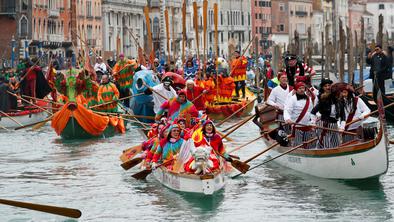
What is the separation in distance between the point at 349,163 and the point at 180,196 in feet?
7.48

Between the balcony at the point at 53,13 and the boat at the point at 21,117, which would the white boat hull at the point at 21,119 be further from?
the balcony at the point at 53,13

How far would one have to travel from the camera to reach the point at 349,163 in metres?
19.3

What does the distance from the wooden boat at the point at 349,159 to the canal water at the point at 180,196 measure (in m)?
0.17

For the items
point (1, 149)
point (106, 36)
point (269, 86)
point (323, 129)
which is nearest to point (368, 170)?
point (323, 129)

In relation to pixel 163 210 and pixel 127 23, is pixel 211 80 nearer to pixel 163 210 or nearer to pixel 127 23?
pixel 163 210

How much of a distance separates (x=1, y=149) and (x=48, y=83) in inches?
225

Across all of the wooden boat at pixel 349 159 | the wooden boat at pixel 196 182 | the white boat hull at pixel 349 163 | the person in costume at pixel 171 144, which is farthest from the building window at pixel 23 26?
the wooden boat at pixel 196 182

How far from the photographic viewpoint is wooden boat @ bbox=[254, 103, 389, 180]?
18703 mm

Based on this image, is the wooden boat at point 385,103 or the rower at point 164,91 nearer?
the rower at point 164,91

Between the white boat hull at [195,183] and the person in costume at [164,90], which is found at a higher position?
the person in costume at [164,90]

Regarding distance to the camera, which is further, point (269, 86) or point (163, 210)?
point (269, 86)

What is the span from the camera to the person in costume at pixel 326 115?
1931 centimetres

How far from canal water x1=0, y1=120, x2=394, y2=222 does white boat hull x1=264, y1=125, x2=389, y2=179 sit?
16 centimetres

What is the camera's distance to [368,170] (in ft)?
62.5
